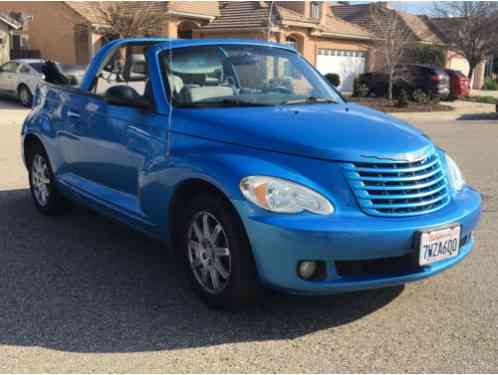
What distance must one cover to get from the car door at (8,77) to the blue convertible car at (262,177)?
15.8 meters

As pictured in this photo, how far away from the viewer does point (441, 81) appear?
2480 centimetres

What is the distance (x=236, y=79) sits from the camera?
473 centimetres

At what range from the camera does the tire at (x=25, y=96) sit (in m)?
19.0

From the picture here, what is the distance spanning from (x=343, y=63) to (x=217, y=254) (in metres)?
29.4

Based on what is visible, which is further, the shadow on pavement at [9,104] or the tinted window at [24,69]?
the tinted window at [24,69]

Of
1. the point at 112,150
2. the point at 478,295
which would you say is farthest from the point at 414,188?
the point at 112,150

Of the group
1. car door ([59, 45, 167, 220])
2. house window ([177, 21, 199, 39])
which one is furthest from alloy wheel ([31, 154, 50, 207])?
house window ([177, 21, 199, 39])

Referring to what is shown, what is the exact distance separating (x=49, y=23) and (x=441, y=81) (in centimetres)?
1730

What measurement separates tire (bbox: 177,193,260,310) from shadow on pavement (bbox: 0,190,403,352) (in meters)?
0.17

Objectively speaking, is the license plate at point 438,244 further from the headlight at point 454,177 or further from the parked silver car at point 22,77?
the parked silver car at point 22,77

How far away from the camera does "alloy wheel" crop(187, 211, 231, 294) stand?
376cm

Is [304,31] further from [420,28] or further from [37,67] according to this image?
[420,28]

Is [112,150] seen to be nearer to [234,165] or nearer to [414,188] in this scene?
[234,165]

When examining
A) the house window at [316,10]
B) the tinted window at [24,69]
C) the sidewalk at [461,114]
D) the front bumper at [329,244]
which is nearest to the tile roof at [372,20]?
the house window at [316,10]
